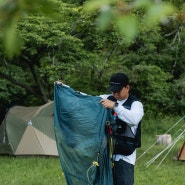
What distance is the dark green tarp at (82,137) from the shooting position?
4344 mm

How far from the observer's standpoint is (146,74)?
47.2ft

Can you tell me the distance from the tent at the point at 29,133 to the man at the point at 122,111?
5.56 meters

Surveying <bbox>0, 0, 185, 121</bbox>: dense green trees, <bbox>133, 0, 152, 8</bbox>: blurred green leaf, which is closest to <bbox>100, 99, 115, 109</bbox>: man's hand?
<bbox>0, 0, 185, 121</bbox>: dense green trees

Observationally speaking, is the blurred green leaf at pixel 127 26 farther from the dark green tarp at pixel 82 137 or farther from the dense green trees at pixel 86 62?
the dense green trees at pixel 86 62

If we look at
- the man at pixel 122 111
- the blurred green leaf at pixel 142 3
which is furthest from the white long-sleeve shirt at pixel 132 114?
the blurred green leaf at pixel 142 3

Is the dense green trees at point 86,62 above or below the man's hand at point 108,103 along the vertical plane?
below

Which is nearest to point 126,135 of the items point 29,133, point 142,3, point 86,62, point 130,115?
point 130,115

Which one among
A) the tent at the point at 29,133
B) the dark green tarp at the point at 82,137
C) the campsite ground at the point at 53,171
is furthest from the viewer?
the tent at the point at 29,133

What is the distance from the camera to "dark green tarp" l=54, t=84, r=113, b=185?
4.34m

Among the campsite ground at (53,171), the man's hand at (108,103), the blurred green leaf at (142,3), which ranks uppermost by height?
the blurred green leaf at (142,3)

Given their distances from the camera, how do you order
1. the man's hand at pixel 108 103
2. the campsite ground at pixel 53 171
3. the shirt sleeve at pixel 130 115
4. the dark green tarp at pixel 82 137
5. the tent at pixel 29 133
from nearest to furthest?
1. the shirt sleeve at pixel 130 115
2. the man's hand at pixel 108 103
3. the dark green tarp at pixel 82 137
4. the campsite ground at pixel 53 171
5. the tent at pixel 29 133

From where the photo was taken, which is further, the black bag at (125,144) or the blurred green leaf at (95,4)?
the black bag at (125,144)

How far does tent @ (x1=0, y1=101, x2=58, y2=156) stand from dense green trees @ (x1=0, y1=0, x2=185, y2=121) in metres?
0.82

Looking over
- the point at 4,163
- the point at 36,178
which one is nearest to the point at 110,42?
the point at 4,163
